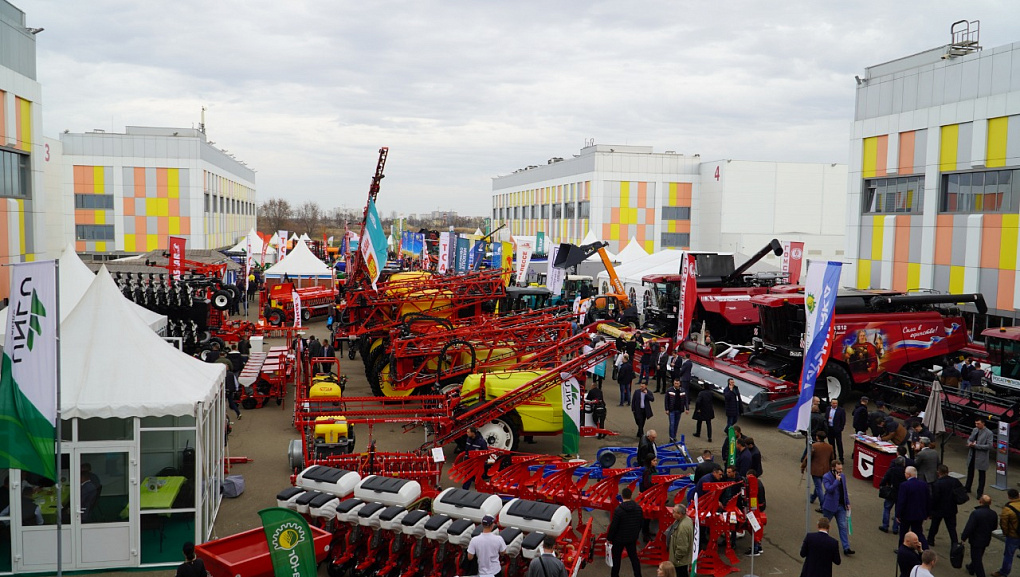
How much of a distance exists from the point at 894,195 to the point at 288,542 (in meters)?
24.1

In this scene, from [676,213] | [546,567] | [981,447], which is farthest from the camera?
[676,213]

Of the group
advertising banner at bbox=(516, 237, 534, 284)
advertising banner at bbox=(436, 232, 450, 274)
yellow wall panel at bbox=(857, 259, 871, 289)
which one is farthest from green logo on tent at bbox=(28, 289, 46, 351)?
yellow wall panel at bbox=(857, 259, 871, 289)

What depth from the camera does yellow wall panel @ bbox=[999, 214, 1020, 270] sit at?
20.0 m

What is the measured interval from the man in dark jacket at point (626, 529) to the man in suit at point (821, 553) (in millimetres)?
1749

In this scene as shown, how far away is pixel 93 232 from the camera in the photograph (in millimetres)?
48438

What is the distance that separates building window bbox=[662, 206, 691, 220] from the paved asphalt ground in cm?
3464

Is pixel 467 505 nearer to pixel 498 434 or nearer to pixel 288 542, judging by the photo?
pixel 288 542

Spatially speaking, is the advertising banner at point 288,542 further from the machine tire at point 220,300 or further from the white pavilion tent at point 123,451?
the machine tire at point 220,300

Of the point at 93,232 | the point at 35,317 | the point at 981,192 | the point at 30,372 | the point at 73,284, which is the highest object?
the point at 981,192

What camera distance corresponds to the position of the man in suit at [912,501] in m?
8.71

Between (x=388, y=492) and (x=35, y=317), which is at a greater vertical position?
(x=35, y=317)

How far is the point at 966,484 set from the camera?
11.4 m

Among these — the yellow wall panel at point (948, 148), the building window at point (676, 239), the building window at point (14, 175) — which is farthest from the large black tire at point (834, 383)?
the building window at point (676, 239)

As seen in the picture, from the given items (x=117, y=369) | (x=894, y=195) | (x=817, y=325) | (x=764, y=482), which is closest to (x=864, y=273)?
(x=894, y=195)
